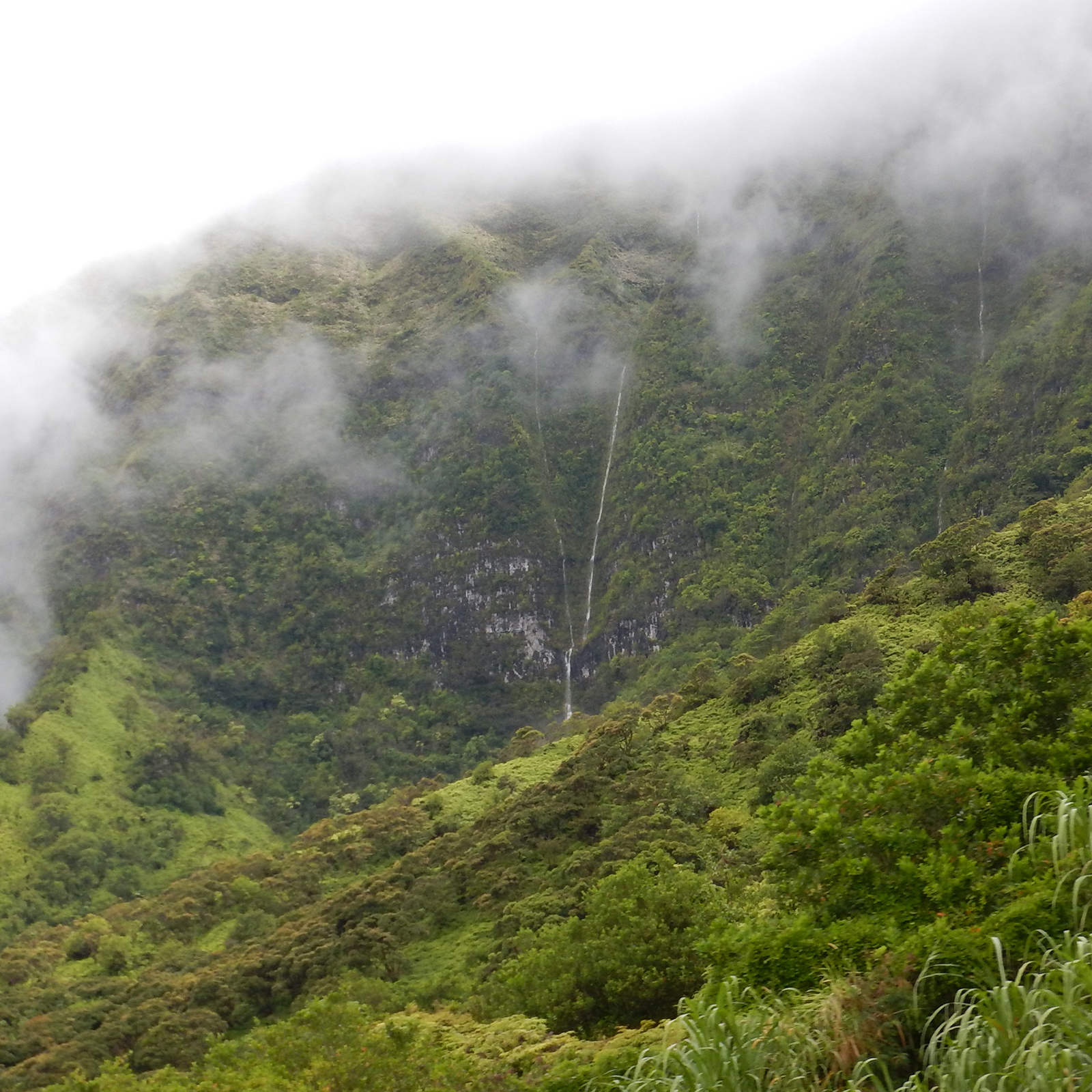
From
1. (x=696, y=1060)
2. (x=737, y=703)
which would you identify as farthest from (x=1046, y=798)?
(x=737, y=703)

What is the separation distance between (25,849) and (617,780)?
264 feet

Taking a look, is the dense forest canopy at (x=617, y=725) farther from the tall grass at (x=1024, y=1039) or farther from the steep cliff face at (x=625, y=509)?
the steep cliff face at (x=625, y=509)

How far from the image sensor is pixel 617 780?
2173 inches

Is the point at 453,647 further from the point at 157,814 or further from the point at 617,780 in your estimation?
the point at 617,780

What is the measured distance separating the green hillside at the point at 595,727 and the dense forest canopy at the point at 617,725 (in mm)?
201

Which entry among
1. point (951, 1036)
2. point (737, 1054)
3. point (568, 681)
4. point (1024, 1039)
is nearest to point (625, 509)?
point (568, 681)

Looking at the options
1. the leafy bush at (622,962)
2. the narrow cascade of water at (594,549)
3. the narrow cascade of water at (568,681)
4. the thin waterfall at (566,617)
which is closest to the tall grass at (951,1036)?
the leafy bush at (622,962)

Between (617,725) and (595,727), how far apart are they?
9.21 meters

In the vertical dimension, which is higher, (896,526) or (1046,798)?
(1046,798)

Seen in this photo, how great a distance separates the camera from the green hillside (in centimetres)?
1655

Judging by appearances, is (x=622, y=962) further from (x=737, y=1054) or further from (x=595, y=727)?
(x=595, y=727)

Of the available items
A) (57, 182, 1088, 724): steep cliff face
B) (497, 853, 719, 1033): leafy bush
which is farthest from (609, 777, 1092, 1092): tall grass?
(57, 182, 1088, 724): steep cliff face

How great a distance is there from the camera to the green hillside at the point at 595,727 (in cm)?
1655

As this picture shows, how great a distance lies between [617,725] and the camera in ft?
207
